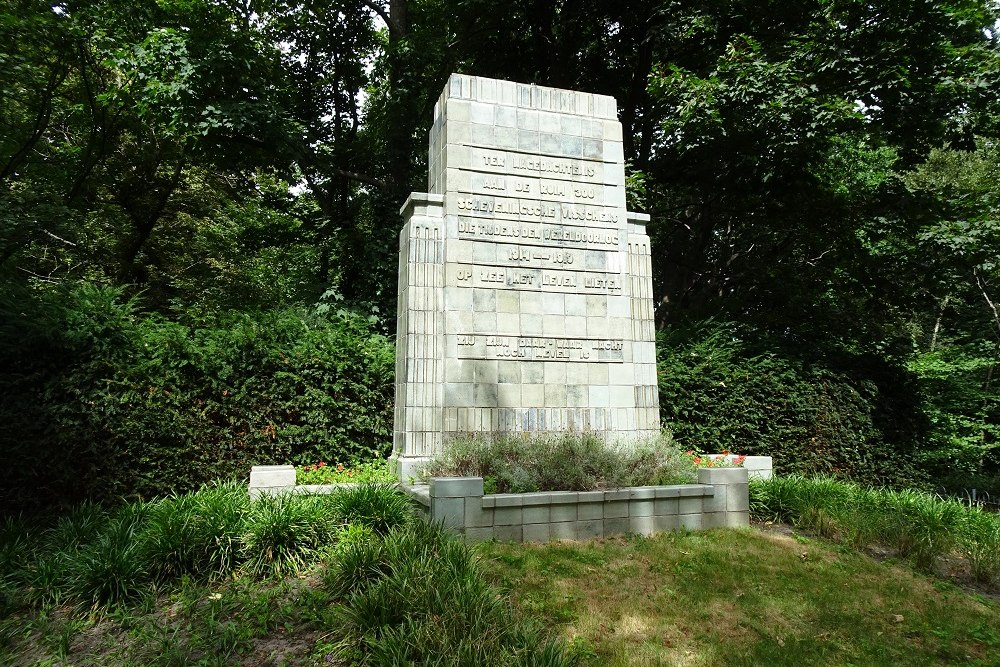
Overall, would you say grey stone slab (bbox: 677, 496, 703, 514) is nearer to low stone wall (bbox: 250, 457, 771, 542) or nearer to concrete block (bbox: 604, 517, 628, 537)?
low stone wall (bbox: 250, 457, 771, 542)

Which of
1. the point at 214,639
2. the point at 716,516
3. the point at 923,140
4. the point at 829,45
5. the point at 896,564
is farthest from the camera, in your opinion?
the point at 923,140

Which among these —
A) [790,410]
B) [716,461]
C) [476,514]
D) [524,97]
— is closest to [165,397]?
[476,514]

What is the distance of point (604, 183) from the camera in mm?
10031

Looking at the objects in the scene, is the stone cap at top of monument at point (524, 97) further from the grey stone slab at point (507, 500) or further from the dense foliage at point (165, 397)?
the grey stone slab at point (507, 500)

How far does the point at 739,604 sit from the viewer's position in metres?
5.34

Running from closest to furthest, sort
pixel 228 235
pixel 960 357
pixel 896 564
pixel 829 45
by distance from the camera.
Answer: pixel 896 564 → pixel 829 45 → pixel 960 357 → pixel 228 235

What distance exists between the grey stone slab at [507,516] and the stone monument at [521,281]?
2036mm

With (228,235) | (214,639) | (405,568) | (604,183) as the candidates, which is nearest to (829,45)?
(604,183)

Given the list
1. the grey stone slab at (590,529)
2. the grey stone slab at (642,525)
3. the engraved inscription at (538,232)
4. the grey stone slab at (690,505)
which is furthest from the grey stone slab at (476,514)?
→ the engraved inscription at (538,232)

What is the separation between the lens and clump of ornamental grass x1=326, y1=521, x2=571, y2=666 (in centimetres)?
398

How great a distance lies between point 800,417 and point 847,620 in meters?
6.92

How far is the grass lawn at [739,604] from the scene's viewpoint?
4578mm

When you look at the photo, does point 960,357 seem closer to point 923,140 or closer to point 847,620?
point 923,140

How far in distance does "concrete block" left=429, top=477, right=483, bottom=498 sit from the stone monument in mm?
1948
